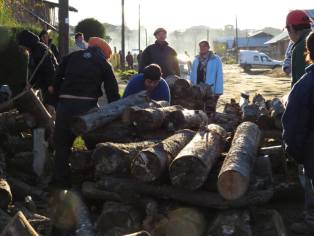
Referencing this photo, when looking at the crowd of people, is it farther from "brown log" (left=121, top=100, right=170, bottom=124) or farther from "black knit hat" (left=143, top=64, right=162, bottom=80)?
"brown log" (left=121, top=100, right=170, bottom=124)

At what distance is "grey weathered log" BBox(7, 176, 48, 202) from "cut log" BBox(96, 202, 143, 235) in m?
1.69

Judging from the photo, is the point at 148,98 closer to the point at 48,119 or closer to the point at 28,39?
the point at 48,119

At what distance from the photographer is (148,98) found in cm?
804

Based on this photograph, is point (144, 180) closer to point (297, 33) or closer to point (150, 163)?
point (150, 163)

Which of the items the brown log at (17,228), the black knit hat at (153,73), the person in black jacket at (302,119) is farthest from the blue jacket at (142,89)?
the brown log at (17,228)

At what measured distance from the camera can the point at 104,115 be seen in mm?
7109

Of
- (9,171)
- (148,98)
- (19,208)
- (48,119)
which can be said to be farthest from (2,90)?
(19,208)

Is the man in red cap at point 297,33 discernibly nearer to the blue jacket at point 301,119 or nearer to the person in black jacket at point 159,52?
the blue jacket at point 301,119

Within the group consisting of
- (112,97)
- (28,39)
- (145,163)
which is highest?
(28,39)

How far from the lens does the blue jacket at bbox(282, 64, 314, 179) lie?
4.51 m

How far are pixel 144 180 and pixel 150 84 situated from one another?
293 centimetres

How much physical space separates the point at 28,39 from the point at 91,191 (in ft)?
13.9

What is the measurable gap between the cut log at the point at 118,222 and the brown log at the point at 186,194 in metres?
0.28

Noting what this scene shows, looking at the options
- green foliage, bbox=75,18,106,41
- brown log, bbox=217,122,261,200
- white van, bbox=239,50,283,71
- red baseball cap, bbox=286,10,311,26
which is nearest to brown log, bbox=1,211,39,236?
brown log, bbox=217,122,261,200
